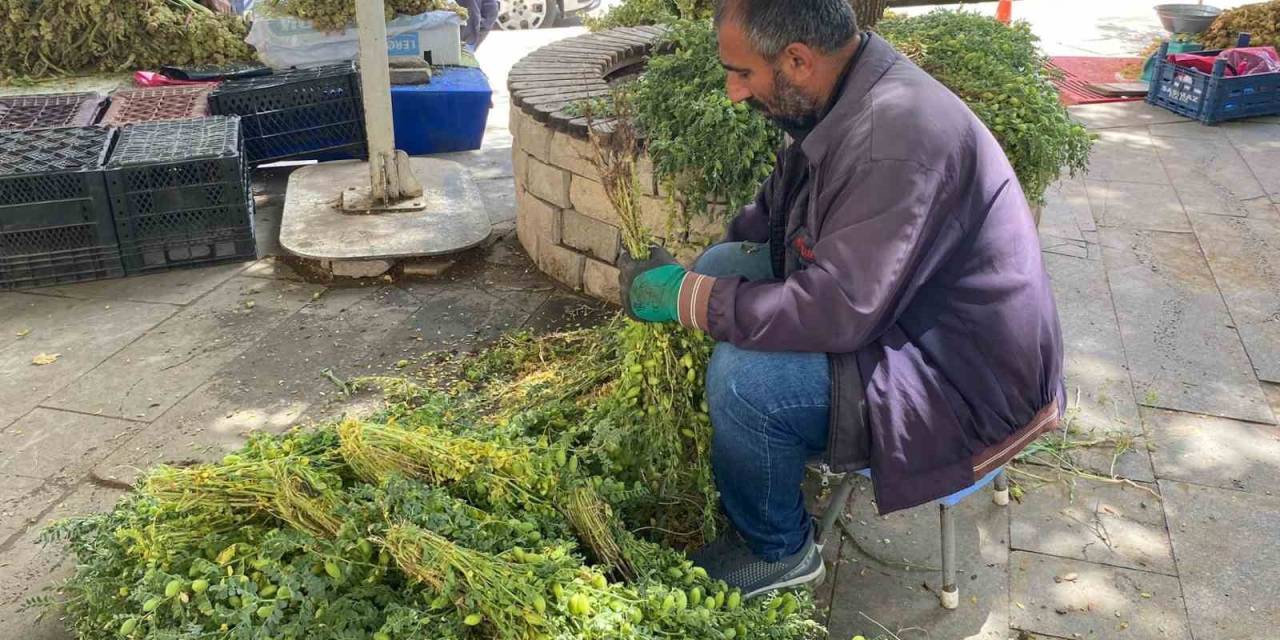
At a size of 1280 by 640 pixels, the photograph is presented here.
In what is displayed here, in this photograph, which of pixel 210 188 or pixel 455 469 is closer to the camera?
pixel 455 469

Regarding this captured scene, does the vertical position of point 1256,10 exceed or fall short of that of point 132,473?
it exceeds it

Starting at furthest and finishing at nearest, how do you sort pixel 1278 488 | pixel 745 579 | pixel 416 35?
1. pixel 416 35
2. pixel 1278 488
3. pixel 745 579

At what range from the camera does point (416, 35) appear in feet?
22.3

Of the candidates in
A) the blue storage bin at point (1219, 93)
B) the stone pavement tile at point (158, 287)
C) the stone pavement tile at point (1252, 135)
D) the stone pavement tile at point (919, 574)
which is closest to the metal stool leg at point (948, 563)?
the stone pavement tile at point (919, 574)

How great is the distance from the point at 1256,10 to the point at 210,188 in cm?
756

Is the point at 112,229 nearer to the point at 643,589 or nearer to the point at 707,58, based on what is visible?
the point at 707,58

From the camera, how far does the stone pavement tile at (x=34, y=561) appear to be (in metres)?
2.58

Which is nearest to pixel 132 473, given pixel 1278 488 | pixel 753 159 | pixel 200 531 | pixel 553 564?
pixel 200 531

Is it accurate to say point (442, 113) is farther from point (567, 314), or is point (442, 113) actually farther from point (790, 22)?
point (790, 22)

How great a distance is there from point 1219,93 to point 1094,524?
5.26 metres

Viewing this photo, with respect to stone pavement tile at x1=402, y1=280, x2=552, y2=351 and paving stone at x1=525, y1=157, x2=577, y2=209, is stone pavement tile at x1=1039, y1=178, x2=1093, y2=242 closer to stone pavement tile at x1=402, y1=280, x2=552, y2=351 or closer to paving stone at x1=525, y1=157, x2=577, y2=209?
paving stone at x1=525, y1=157, x2=577, y2=209

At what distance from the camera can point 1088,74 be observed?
8.43 meters

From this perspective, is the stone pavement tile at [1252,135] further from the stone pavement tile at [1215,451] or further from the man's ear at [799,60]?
the man's ear at [799,60]

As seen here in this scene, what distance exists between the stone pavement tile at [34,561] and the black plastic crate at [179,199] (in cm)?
192
